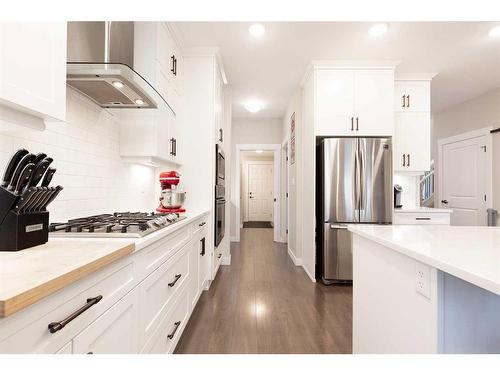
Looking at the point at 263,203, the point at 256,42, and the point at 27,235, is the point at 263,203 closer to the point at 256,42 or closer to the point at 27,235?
the point at 256,42

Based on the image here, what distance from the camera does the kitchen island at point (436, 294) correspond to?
799 mm

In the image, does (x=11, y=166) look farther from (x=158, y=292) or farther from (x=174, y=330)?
(x=174, y=330)

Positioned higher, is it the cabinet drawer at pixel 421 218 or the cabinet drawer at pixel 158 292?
the cabinet drawer at pixel 421 218

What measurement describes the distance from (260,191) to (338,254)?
6259 mm

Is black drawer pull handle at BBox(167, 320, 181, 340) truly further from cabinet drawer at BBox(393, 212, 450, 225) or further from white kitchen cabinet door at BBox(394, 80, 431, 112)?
white kitchen cabinet door at BBox(394, 80, 431, 112)

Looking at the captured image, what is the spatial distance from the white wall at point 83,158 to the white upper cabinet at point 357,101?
208 centimetres

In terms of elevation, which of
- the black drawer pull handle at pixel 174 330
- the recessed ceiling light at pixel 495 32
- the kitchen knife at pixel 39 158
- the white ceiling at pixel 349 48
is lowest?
the black drawer pull handle at pixel 174 330

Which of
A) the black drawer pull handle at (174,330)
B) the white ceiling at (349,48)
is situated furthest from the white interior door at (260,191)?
the black drawer pull handle at (174,330)

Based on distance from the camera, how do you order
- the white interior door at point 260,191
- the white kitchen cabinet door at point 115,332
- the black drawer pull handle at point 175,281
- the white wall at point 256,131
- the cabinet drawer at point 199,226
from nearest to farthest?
1. the white kitchen cabinet door at point 115,332
2. the black drawer pull handle at point 175,281
3. the cabinet drawer at point 199,226
4. the white wall at point 256,131
5. the white interior door at point 260,191

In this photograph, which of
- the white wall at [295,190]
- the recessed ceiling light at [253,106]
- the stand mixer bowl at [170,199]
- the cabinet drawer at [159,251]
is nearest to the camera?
the cabinet drawer at [159,251]

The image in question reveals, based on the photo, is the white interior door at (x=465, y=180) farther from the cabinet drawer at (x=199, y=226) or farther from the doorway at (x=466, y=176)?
the cabinet drawer at (x=199, y=226)

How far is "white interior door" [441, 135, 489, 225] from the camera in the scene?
4020mm

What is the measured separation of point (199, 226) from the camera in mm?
2373

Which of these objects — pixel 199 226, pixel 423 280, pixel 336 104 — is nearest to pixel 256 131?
pixel 336 104
